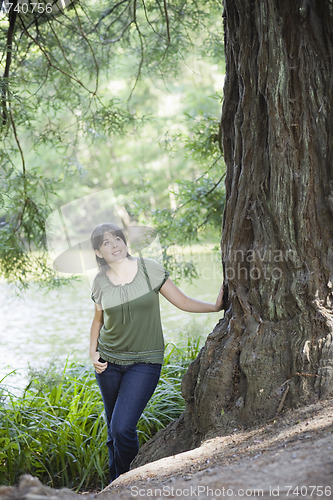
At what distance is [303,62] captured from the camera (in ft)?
8.96

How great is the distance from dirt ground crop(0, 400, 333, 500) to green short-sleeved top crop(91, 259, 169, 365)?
61cm

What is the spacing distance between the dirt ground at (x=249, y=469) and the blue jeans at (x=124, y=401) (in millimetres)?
390

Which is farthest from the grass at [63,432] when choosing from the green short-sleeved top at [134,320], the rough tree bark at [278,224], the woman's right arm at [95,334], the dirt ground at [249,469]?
the dirt ground at [249,469]

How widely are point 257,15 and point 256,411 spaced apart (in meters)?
1.97

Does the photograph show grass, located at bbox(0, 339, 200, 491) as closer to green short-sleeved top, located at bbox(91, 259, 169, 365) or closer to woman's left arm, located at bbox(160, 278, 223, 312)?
green short-sleeved top, located at bbox(91, 259, 169, 365)

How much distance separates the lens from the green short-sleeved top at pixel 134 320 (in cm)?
299

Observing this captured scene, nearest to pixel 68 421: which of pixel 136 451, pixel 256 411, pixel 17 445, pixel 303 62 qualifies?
pixel 17 445

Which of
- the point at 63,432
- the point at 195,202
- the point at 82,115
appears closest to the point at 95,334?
the point at 63,432

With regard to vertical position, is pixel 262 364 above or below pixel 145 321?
below

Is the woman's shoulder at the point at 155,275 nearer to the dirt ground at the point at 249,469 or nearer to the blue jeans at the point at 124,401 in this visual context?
the blue jeans at the point at 124,401

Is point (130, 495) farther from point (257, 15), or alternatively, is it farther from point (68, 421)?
point (257, 15)

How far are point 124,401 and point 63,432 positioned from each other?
1.11m

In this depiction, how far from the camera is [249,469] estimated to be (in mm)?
1920

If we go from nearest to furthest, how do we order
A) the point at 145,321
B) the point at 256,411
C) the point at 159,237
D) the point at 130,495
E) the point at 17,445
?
the point at 130,495 < the point at 256,411 < the point at 145,321 < the point at 17,445 < the point at 159,237
